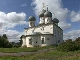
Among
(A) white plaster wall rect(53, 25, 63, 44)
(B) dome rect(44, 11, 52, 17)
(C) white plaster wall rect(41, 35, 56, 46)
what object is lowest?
(C) white plaster wall rect(41, 35, 56, 46)

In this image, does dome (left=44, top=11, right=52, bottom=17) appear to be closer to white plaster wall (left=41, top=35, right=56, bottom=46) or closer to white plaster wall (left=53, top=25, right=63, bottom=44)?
white plaster wall (left=53, top=25, right=63, bottom=44)

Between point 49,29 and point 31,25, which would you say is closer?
point 49,29

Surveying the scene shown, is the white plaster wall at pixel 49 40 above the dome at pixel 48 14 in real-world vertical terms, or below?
below

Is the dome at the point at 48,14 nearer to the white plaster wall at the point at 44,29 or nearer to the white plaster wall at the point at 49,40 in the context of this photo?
the white plaster wall at the point at 44,29

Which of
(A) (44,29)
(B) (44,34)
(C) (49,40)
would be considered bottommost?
(C) (49,40)

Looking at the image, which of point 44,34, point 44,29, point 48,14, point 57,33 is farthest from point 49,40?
point 48,14

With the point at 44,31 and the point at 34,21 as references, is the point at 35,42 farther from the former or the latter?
the point at 34,21

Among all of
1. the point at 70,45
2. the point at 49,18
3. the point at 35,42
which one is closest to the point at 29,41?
the point at 35,42

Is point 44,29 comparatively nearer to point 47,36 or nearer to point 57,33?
point 47,36

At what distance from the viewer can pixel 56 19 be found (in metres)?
64.8

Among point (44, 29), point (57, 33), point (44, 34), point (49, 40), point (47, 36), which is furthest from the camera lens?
point (57, 33)

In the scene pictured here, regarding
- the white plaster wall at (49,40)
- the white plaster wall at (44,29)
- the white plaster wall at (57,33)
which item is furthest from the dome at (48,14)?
the white plaster wall at (49,40)

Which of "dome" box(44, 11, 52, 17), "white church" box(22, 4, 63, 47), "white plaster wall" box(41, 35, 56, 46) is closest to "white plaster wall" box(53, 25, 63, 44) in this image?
"white church" box(22, 4, 63, 47)

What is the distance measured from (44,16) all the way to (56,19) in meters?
6.42
